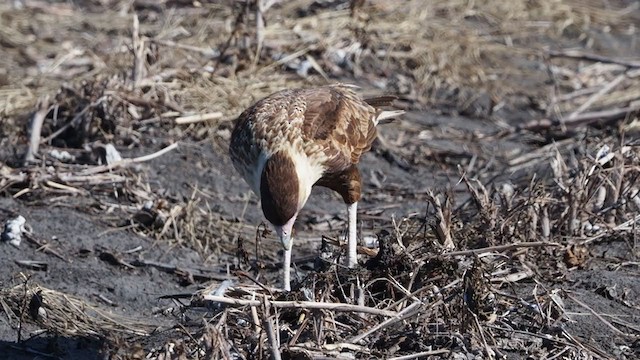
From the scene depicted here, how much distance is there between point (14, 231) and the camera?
7.11 m

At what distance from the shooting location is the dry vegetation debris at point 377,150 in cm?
532

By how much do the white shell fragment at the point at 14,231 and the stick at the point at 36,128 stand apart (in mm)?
927

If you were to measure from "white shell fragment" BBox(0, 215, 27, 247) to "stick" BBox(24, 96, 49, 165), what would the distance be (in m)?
0.93

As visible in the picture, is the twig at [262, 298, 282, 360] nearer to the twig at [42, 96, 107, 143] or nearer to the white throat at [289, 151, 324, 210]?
the white throat at [289, 151, 324, 210]

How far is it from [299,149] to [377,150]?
343 centimetres

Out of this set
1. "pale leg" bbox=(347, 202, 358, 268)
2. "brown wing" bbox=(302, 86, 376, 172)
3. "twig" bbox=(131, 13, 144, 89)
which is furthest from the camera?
"twig" bbox=(131, 13, 144, 89)

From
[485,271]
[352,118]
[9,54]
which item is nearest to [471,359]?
[485,271]

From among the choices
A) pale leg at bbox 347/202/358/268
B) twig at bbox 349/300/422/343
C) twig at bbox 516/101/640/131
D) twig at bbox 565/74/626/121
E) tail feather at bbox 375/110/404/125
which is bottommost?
twig at bbox 565/74/626/121

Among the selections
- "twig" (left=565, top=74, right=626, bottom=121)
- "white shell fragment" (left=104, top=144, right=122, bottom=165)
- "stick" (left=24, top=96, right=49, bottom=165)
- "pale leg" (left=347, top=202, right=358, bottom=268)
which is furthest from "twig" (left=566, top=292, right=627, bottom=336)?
"twig" (left=565, top=74, right=626, bottom=121)

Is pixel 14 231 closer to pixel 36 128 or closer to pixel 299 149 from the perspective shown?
pixel 36 128

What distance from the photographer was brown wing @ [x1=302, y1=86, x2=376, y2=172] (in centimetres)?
621

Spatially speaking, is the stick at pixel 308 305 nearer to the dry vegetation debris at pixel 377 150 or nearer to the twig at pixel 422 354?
the dry vegetation debris at pixel 377 150

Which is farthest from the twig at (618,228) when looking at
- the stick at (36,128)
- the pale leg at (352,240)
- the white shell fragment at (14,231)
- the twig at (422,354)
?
the stick at (36,128)

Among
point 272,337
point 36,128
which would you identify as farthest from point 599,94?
point 272,337
